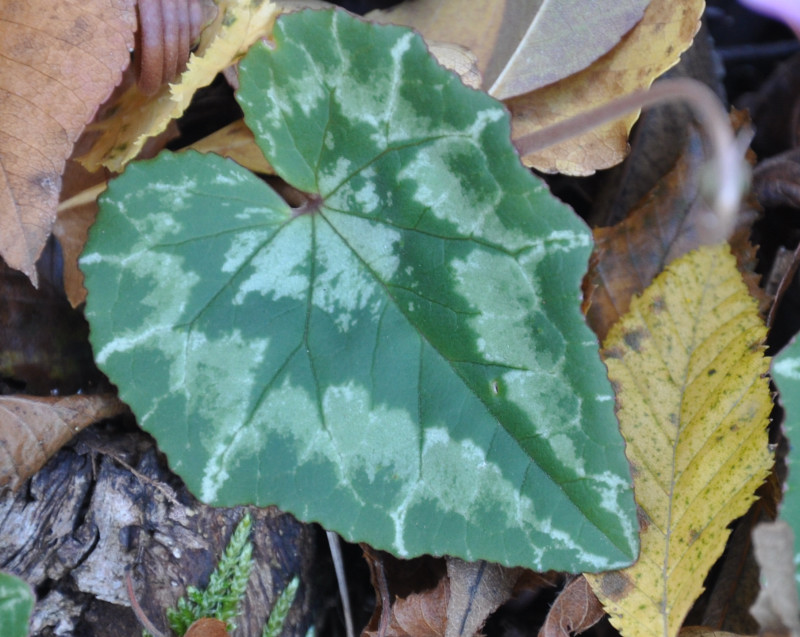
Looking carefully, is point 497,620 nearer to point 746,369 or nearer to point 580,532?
point 580,532

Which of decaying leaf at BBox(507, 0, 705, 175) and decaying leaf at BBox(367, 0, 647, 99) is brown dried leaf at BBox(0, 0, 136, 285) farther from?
decaying leaf at BBox(507, 0, 705, 175)

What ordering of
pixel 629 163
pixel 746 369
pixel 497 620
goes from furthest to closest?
pixel 629 163
pixel 497 620
pixel 746 369

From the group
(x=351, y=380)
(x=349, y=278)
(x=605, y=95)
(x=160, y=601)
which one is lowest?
(x=160, y=601)

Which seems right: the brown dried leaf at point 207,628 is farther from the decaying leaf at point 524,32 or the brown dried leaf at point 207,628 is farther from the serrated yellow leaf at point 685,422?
the decaying leaf at point 524,32

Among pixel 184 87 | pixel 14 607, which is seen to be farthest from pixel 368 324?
pixel 14 607

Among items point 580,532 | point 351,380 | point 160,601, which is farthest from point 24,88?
point 580,532

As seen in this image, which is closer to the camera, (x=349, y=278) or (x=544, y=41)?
(x=349, y=278)
